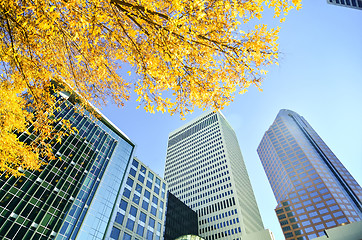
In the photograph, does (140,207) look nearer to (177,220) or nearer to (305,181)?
(177,220)

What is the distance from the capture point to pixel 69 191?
28.5m

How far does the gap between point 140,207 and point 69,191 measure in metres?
13.6

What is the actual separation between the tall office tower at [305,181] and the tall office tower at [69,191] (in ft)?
294

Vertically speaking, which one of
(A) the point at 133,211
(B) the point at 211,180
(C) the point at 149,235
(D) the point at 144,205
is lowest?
(C) the point at 149,235

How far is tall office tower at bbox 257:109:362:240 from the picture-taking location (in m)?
81.5

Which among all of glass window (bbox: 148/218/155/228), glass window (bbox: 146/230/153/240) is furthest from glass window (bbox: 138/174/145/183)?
glass window (bbox: 146/230/153/240)

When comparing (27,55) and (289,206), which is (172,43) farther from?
(289,206)

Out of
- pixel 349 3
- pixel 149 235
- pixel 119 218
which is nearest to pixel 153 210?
pixel 149 235

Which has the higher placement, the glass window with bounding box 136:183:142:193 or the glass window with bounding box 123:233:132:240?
the glass window with bounding box 136:183:142:193

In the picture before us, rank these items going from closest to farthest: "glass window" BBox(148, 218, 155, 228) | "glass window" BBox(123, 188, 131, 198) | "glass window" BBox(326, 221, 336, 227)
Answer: "glass window" BBox(123, 188, 131, 198), "glass window" BBox(148, 218, 155, 228), "glass window" BBox(326, 221, 336, 227)

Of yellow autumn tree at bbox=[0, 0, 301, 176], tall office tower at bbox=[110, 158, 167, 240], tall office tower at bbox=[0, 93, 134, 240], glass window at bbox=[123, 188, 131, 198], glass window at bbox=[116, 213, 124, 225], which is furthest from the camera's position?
glass window at bbox=[123, 188, 131, 198]

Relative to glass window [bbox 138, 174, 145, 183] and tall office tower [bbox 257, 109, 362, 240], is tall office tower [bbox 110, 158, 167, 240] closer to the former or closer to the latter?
glass window [bbox 138, 174, 145, 183]

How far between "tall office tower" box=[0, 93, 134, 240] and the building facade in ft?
77.0

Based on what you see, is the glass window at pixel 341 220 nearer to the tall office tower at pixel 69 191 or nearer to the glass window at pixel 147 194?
the glass window at pixel 147 194
